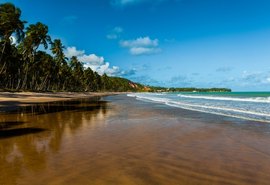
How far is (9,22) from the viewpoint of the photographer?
5372 centimetres

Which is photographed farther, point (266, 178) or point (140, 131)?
point (140, 131)

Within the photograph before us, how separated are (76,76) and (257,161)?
129 meters

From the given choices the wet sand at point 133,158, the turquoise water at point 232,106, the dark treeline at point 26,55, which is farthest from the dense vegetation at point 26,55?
the wet sand at point 133,158

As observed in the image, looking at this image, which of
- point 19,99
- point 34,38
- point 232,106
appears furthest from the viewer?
Result: point 34,38

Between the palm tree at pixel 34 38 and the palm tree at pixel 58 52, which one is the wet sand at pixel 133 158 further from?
the palm tree at pixel 58 52

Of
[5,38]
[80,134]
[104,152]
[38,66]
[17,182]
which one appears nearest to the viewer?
[17,182]

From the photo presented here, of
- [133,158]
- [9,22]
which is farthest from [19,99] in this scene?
[133,158]

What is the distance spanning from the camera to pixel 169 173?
6.26 meters

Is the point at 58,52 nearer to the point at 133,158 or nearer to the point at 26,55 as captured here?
the point at 26,55

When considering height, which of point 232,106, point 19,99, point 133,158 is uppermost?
point 133,158

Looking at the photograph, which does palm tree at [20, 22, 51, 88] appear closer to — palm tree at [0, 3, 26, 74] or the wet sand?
palm tree at [0, 3, 26, 74]

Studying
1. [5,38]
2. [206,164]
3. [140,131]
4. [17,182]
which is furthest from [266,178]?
[5,38]

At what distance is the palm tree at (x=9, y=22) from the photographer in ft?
174

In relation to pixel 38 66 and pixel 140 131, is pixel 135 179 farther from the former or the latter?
pixel 38 66
